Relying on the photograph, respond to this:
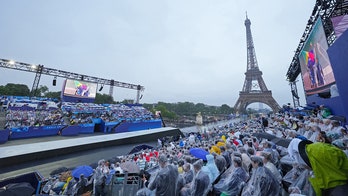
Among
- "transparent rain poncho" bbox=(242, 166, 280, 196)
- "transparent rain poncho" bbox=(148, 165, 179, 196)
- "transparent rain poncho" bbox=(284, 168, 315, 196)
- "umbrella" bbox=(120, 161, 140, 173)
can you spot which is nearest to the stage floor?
"umbrella" bbox=(120, 161, 140, 173)

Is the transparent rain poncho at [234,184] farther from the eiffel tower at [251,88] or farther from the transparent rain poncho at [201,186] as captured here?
the eiffel tower at [251,88]

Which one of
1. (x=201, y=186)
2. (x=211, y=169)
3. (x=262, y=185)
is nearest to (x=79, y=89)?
(x=211, y=169)

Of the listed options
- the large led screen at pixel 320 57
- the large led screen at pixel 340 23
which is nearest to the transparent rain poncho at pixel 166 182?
the large led screen at pixel 320 57

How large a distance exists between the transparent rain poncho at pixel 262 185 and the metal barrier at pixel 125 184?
2791mm

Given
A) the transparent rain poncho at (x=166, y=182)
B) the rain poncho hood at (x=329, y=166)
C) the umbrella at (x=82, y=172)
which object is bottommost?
the umbrella at (x=82, y=172)

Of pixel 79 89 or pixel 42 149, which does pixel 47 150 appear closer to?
pixel 42 149

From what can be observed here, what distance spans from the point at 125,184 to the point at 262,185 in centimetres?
321

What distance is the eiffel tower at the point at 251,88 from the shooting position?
1470 inches

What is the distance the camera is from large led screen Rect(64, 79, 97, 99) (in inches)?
971

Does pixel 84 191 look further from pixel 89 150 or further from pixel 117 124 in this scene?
pixel 117 124

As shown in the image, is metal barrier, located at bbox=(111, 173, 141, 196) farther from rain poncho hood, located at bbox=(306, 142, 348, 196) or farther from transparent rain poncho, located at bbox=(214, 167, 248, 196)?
rain poncho hood, located at bbox=(306, 142, 348, 196)

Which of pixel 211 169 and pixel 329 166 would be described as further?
pixel 211 169

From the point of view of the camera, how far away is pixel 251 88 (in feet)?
140

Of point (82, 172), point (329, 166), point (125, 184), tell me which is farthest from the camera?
point (82, 172)
